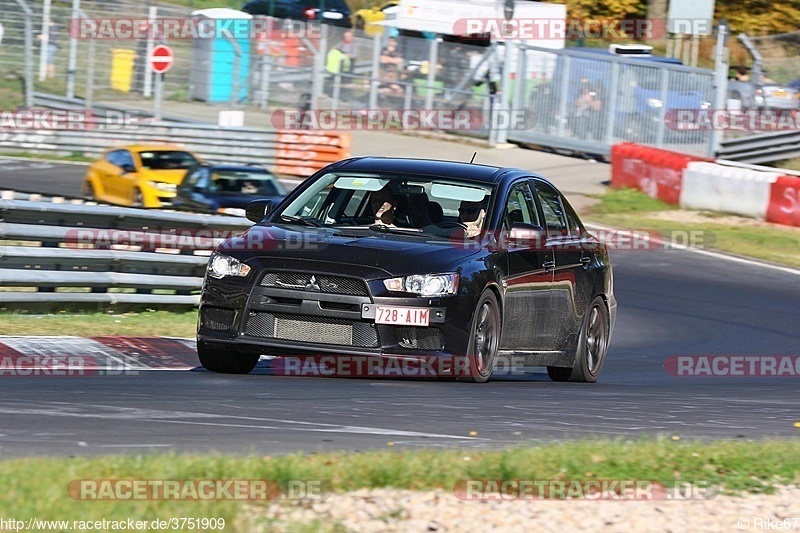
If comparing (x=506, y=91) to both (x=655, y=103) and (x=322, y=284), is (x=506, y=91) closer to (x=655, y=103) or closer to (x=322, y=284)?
(x=655, y=103)

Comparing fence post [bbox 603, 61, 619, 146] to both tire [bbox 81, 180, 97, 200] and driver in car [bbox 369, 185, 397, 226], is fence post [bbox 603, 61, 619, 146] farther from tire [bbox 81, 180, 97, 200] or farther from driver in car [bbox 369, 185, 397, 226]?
driver in car [bbox 369, 185, 397, 226]

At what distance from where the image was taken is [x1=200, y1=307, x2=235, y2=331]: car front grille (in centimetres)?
904

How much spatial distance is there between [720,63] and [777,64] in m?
1.65

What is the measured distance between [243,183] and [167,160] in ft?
9.56

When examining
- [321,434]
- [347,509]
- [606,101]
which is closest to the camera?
[347,509]

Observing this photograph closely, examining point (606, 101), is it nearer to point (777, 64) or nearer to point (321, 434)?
point (777, 64)

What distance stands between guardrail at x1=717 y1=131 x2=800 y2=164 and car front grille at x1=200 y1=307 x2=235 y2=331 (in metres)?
23.8

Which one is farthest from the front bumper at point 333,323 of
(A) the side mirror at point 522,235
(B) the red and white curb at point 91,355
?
(B) the red and white curb at point 91,355

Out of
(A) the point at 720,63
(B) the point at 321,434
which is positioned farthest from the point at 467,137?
(B) the point at 321,434

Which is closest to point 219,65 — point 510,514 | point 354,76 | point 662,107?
point 354,76

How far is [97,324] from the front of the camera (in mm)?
11953

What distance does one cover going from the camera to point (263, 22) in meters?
37.7

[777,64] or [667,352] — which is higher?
[777,64]

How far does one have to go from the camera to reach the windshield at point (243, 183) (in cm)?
2262
